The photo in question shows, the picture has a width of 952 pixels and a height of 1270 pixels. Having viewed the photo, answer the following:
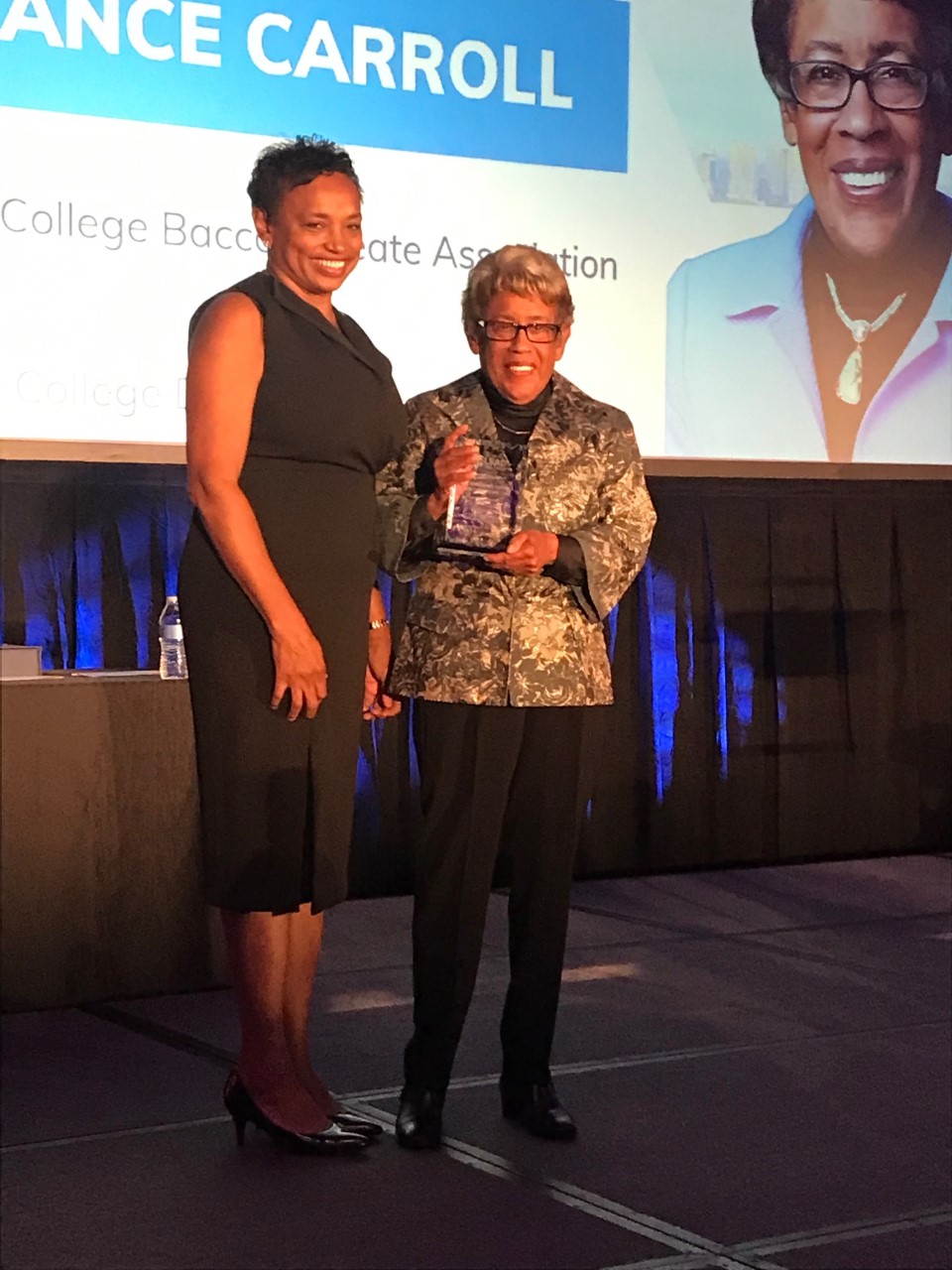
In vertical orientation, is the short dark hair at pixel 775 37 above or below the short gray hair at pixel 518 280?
above

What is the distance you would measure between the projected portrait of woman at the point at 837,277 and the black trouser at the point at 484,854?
2.44m

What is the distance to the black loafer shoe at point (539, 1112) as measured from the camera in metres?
2.80

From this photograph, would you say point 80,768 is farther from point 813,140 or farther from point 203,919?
point 813,140

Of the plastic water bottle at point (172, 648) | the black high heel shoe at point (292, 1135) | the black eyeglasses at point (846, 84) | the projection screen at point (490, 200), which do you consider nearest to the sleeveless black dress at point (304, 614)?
the black high heel shoe at point (292, 1135)

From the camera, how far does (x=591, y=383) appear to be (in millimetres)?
4945

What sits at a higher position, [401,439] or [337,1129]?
[401,439]

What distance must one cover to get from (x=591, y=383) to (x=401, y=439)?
2.22m

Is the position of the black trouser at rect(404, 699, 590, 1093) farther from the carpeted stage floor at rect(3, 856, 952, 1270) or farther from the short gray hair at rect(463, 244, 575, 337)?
the short gray hair at rect(463, 244, 575, 337)

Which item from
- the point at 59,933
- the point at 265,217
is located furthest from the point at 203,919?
the point at 265,217

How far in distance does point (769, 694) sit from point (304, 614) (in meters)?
3.40

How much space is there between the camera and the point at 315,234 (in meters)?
2.65

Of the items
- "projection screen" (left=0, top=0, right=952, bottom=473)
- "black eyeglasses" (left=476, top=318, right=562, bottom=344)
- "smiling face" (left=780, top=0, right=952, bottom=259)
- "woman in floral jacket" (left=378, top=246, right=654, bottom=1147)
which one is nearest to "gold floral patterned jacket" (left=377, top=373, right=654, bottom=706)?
"woman in floral jacket" (left=378, top=246, right=654, bottom=1147)

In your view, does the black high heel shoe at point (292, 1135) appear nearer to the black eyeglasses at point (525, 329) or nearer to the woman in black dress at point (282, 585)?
the woman in black dress at point (282, 585)

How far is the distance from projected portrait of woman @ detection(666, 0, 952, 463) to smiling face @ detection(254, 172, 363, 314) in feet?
8.29
